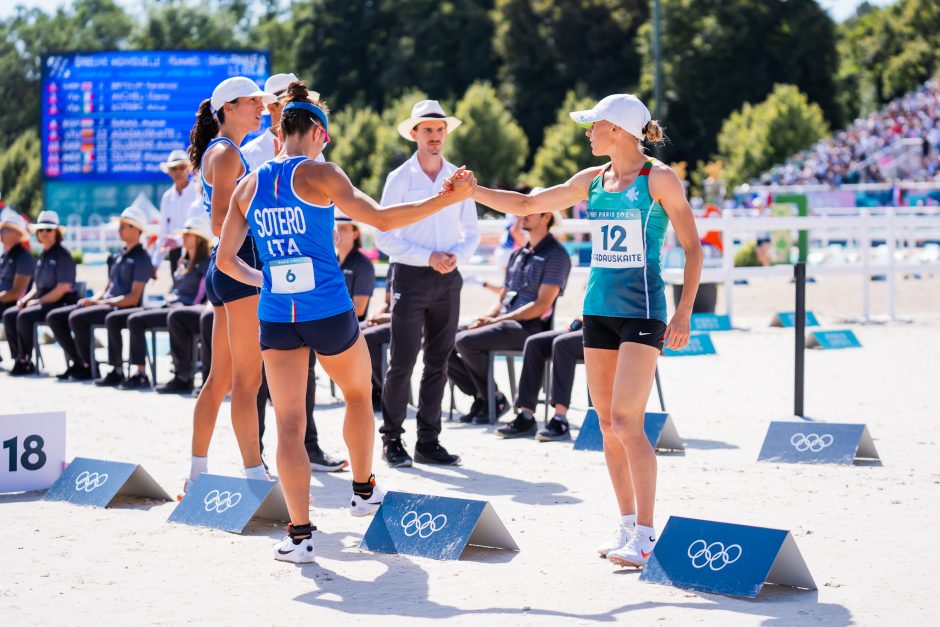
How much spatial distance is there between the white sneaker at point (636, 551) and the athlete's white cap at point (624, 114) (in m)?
1.61

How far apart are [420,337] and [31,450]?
2283 mm

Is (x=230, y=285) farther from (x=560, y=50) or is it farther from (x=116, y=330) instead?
(x=560, y=50)

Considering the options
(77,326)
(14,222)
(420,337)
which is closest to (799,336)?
(420,337)

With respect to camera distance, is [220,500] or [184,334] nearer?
[220,500]

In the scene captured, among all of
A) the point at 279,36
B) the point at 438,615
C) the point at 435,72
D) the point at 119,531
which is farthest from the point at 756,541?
the point at 279,36

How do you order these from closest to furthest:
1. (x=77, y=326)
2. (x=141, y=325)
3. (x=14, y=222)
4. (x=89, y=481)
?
(x=89, y=481), (x=141, y=325), (x=77, y=326), (x=14, y=222)

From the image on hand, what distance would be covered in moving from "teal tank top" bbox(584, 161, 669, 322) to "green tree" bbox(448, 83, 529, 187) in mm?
45354

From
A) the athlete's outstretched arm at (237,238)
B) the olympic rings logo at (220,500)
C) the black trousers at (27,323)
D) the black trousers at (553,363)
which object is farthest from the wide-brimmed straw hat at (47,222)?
the athlete's outstretched arm at (237,238)

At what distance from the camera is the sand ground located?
5.04m

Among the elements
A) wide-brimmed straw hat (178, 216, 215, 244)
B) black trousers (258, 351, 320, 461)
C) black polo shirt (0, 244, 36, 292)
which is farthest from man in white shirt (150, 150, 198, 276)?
black trousers (258, 351, 320, 461)

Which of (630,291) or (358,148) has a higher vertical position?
(358,148)

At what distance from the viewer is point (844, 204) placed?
110 feet

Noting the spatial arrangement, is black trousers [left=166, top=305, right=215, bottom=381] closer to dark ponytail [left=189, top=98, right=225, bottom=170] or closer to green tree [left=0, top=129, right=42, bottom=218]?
dark ponytail [left=189, top=98, right=225, bottom=170]

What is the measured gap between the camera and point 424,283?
26.4 feet
